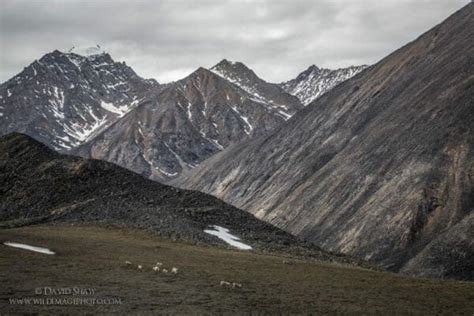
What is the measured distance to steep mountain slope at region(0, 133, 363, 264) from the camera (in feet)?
223

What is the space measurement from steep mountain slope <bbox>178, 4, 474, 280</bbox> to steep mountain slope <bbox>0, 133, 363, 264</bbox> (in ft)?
95.1

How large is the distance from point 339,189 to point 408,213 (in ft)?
103

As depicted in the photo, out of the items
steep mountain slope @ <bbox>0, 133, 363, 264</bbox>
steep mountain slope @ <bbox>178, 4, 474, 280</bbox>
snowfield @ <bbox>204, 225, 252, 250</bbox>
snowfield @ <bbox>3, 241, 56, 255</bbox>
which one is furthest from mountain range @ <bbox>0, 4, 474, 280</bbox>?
snowfield @ <bbox>3, 241, 56, 255</bbox>

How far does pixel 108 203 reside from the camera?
7269cm

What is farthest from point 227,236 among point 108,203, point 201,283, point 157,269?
point 201,283

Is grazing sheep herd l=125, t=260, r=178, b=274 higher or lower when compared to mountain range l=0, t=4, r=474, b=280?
lower

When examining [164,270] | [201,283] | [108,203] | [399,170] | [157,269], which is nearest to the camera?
[201,283]

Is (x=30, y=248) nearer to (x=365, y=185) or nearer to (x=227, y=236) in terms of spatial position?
(x=227, y=236)

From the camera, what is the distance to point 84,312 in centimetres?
2870

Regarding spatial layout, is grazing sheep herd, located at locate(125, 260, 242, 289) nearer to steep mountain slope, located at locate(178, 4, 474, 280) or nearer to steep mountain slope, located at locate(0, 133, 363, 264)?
steep mountain slope, located at locate(0, 133, 363, 264)

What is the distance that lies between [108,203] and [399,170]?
70.4 meters

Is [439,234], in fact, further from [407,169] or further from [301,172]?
[301,172]

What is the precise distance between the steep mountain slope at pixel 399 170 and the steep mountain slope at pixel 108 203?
95.1 feet

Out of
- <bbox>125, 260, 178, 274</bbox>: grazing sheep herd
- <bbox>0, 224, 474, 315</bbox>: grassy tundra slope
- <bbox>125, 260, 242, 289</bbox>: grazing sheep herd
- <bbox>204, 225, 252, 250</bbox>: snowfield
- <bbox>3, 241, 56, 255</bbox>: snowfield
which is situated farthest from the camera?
<bbox>204, 225, 252, 250</bbox>: snowfield
